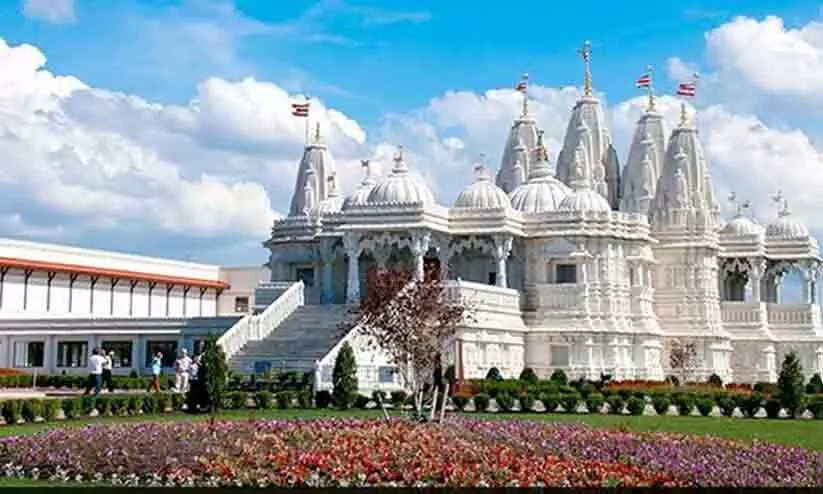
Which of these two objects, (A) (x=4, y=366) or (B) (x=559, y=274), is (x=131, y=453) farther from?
(A) (x=4, y=366)

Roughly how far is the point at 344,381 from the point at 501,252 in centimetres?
2007

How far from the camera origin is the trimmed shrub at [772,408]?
42875 millimetres

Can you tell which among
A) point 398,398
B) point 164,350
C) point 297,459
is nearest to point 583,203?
point 164,350

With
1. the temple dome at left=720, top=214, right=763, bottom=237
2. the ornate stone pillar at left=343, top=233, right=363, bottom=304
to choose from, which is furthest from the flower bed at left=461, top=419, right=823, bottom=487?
the temple dome at left=720, top=214, right=763, bottom=237

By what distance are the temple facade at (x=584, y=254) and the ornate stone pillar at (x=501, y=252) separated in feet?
0.22

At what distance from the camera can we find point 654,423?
3675 cm

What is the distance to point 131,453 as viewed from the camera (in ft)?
73.4

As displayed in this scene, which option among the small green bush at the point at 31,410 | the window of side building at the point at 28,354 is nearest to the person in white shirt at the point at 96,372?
the small green bush at the point at 31,410


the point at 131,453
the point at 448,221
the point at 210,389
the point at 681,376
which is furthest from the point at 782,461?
the point at 681,376

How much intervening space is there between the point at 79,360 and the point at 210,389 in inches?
1106

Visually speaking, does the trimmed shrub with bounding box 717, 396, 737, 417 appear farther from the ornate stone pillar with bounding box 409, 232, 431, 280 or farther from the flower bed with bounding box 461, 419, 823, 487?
the ornate stone pillar with bounding box 409, 232, 431, 280

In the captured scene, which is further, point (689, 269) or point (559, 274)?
point (689, 269)

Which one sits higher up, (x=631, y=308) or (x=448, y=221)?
(x=448, y=221)

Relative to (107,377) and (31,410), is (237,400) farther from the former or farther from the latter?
(107,377)
